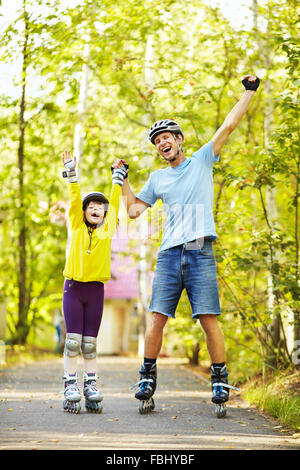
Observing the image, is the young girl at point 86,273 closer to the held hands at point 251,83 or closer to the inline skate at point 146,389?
the inline skate at point 146,389

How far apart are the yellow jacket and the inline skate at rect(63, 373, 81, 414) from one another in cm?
69

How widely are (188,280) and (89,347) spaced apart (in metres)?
0.86

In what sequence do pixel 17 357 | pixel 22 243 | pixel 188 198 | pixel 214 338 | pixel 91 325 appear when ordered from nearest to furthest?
pixel 214 338 < pixel 188 198 < pixel 91 325 < pixel 17 357 < pixel 22 243

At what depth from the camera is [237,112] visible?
4195 mm

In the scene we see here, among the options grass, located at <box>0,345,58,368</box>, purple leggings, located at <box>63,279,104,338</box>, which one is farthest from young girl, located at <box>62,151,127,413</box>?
grass, located at <box>0,345,58,368</box>

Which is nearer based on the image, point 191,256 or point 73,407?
point 73,407

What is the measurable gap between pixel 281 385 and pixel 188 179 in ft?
6.40

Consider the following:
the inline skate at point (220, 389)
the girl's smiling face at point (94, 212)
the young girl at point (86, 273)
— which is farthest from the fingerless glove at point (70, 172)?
the inline skate at point (220, 389)

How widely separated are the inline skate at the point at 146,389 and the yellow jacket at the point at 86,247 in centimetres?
70

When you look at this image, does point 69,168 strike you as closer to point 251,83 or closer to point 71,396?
point 251,83

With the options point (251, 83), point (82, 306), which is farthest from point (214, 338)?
point (251, 83)

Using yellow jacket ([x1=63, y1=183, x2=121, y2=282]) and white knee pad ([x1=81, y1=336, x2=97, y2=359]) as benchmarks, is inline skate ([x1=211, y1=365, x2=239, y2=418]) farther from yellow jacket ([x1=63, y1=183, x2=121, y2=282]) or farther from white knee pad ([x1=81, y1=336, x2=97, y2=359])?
yellow jacket ([x1=63, y1=183, x2=121, y2=282])

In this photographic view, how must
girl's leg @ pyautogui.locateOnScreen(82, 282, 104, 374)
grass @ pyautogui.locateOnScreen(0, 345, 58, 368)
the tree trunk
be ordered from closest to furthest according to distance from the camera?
girl's leg @ pyautogui.locateOnScreen(82, 282, 104, 374), grass @ pyautogui.locateOnScreen(0, 345, 58, 368), the tree trunk

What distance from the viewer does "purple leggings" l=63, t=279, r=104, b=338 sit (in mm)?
4258
